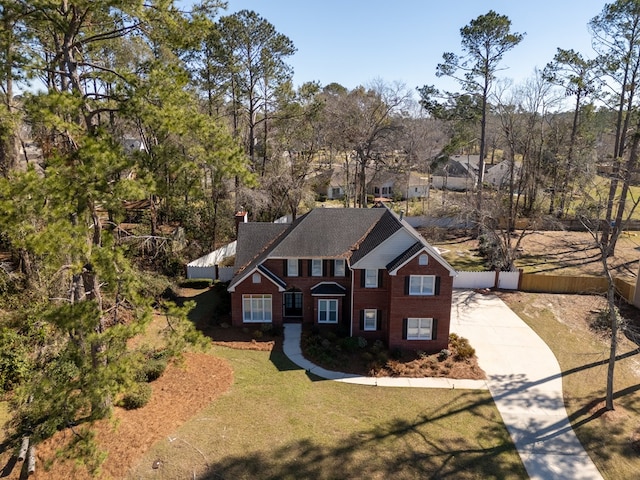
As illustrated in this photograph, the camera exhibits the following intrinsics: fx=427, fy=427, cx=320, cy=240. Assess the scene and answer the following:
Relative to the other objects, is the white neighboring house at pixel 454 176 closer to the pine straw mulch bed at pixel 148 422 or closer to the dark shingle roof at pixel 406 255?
the dark shingle roof at pixel 406 255

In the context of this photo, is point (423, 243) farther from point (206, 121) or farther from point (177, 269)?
point (177, 269)

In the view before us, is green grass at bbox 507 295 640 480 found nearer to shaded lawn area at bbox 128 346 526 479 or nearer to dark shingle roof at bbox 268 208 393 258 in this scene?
shaded lawn area at bbox 128 346 526 479

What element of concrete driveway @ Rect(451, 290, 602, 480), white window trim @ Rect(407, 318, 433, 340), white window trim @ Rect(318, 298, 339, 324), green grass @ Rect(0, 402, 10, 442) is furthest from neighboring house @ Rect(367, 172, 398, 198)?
green grass @ Rect(0, 402, 10, 442)

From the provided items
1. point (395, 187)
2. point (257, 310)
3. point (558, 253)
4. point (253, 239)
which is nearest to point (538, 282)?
point (558, 253)

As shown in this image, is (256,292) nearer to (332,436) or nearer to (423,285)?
(423,285)

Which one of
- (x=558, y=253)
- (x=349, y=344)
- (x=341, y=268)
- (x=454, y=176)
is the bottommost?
(x=349, y=344)

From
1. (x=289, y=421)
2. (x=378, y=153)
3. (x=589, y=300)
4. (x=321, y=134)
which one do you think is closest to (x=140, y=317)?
(x=289, y=421)
